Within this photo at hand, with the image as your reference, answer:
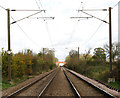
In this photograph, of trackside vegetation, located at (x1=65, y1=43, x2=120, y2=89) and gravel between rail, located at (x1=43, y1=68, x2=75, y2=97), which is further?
trackside vegetation, located at (x1=65, y1=43, x2=120, y2=89)

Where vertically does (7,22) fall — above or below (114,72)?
above

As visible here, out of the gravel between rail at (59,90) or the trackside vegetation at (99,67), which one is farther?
the trackside vegetation at (99,67)

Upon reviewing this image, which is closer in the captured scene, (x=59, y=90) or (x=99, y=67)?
(x=59, y=90)

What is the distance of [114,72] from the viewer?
1811cm

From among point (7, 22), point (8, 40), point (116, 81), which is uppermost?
point (7, 22)

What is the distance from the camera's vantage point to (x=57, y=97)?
9.36 meters

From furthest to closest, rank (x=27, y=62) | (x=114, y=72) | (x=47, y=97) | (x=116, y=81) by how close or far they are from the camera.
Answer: (x=27, y=62), (x=114, y=72), (x=116, y=81), (x=47, y=97)

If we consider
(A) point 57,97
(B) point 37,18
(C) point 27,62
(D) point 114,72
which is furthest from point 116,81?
(C) point 27,62

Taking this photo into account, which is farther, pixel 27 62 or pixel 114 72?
pixel 27 62

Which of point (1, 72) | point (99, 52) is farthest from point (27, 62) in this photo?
point (99, 52)

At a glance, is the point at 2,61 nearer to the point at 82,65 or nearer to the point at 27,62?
the point at 27,62

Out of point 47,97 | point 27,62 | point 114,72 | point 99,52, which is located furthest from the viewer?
point 99,52

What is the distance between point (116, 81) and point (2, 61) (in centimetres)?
1347

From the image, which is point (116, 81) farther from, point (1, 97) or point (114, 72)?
point (1, 97)
